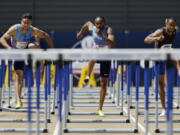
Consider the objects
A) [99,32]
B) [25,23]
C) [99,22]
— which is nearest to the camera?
[99,32]

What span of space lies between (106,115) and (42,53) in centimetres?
472

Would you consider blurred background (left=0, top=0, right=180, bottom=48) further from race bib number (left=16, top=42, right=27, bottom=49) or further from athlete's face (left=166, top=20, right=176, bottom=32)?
athlete's face (left=166, top=20, right=176, bottom=32)

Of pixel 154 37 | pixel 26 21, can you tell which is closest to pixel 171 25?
pixel 154 37

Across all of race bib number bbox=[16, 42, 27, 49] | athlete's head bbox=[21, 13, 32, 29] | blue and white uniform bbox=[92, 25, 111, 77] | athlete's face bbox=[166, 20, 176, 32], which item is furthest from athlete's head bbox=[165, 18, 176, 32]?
race bib number bbox=[16, 42, 27, 49]

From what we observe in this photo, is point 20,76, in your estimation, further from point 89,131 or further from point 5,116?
point 89,131

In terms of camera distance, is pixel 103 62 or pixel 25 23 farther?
pixel 25 23

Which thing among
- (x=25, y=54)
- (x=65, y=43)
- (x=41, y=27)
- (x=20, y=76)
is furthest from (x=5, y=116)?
(x=41, y=27)

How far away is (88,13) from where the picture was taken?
77.0 ft

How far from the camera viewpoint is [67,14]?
77.4 ft

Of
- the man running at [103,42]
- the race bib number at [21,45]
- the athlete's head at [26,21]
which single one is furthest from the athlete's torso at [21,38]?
the man running at [103,42]

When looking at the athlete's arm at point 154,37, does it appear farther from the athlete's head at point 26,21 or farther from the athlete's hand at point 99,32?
the athlete's head at point 26,21

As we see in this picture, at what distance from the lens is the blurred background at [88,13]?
23188mm

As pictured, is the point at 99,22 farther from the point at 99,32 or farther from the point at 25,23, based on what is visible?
the point at 25,23

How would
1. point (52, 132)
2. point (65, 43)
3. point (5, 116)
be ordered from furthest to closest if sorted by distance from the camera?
1. point (65, 43)
2. point (5, 116)
3. point (52, 132)
